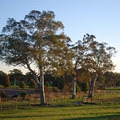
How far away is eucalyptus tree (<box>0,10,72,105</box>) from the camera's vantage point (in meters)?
36.2

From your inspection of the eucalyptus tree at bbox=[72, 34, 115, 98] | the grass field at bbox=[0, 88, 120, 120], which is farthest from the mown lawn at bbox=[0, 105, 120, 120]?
the eucalyptus tree at bbox=[72, 34, 115, 98]

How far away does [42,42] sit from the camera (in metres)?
36.2

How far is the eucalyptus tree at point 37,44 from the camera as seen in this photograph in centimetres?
3622

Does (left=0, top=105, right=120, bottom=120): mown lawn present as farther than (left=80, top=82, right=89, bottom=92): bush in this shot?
A: No

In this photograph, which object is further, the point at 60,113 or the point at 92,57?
the point at 92,57

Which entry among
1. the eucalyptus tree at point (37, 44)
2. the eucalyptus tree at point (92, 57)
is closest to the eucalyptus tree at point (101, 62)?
the eucalyptus tree at point (92, 57)

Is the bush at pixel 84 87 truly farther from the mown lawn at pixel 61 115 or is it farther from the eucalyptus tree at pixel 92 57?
the mown lawn at pixel 61 115

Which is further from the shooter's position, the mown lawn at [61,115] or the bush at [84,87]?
the bush at [84,87]

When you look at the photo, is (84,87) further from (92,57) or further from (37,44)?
(37,44)

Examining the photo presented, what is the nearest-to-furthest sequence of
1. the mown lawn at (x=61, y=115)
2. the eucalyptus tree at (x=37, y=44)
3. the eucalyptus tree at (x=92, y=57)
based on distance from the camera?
the mown lawn at (x=61, y=115)
the eucalyptus tree at (x=37, y=44)
the eucalyptus tree at (x=92, y=57)

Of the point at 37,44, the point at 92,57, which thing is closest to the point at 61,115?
the point at 37,44

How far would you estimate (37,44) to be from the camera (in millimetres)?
36219

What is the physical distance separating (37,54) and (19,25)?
5.06m

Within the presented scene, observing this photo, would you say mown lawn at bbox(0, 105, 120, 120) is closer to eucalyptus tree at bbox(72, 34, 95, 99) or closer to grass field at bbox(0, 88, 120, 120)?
grass field at bbox(0, 88, 120, 120)
